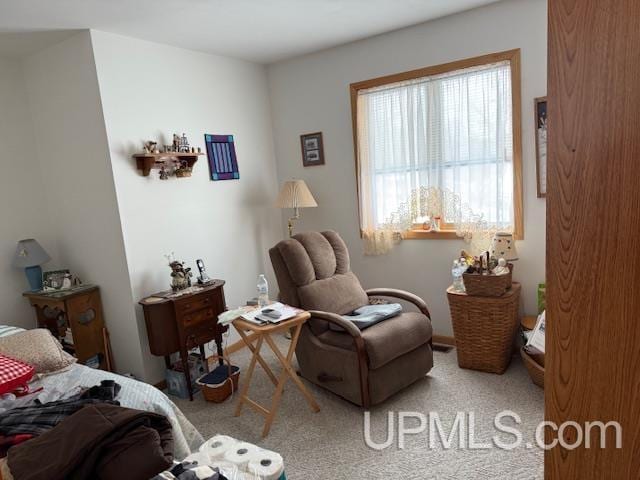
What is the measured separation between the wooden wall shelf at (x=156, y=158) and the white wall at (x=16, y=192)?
100 cm

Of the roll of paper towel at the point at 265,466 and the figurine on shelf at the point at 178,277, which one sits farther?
the figurine on shelf at the point at 178,277

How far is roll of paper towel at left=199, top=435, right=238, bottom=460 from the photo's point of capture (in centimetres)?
169

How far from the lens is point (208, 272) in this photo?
11.8 ft

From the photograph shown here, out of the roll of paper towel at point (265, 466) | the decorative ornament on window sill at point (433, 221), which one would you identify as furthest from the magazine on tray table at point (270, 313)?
the decorative ornament on window sill at point (433, 221)

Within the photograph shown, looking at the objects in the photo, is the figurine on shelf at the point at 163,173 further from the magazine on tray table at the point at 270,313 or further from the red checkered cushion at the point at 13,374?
the red checkered cushion at the point at 13,374

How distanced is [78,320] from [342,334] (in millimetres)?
1924

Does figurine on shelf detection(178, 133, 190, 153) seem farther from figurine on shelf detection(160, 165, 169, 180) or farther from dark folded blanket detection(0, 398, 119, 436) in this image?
dark folded blanket detection(0, 398, 119, 436)

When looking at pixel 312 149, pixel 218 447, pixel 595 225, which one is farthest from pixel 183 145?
pixel 595 225

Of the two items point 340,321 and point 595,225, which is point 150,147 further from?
point 595,225

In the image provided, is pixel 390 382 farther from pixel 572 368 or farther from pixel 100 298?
pixel 100 298

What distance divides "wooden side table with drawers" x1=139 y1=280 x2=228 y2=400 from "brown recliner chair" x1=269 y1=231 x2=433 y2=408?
622mm

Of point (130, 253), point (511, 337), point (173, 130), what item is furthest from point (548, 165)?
point (173, 130)

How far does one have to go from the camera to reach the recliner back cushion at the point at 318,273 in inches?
116

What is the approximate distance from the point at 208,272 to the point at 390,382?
5.85 feet
